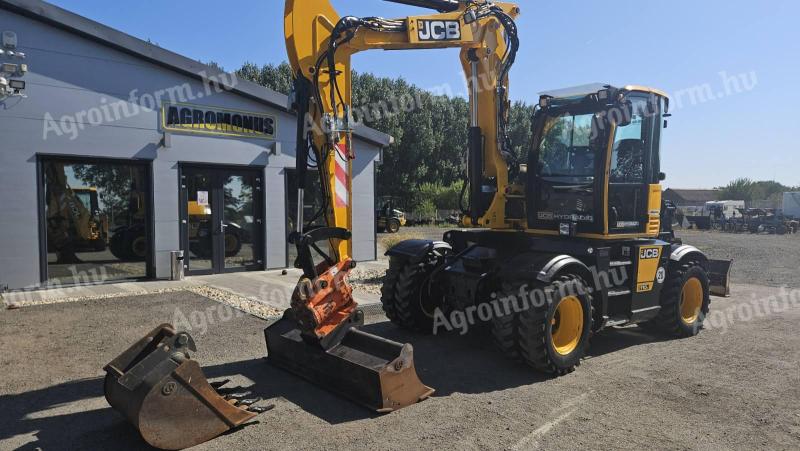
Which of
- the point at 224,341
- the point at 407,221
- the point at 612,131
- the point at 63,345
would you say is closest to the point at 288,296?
the point at 224,341

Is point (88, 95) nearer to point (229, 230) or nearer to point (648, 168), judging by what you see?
point (229, 230)

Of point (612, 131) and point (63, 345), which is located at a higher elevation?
point (612, 131)

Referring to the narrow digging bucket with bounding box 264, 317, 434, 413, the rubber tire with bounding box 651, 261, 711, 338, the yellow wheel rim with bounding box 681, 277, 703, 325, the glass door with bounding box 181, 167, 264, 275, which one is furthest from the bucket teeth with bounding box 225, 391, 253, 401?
the glass door with bounding box 181, 167, 264, 275

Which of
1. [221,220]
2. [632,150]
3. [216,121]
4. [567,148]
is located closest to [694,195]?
[221,220]

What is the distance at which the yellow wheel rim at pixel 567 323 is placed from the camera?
5984 millimetres

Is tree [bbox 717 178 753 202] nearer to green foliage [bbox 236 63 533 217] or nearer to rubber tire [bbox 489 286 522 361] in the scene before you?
green foliage [bbox 236 63 533 217]

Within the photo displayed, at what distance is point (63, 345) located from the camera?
6676mm

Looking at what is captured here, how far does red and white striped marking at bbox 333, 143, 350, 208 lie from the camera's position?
548 cm

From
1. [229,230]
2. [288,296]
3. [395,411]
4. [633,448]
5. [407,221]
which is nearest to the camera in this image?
[633,448]

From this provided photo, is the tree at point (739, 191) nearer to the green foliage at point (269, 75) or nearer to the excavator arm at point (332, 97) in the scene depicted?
the green foliage at point (269, 75)

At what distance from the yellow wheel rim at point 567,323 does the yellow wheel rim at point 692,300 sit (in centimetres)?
251

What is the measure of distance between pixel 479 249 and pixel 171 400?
3.98 meters

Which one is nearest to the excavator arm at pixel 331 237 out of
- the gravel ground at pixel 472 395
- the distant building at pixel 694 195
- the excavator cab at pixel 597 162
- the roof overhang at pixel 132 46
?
the gravel ground at pixel 472 395

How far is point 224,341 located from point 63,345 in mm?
1879
